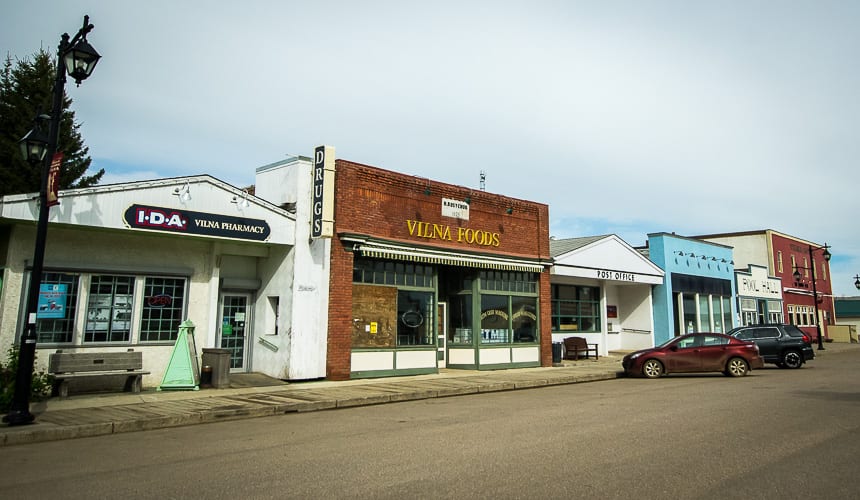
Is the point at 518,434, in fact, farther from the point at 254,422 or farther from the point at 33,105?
the point at 33,105

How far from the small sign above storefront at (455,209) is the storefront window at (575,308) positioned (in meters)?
8.93

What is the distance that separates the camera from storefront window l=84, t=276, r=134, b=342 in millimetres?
13711

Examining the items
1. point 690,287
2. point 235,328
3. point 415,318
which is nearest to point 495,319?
point 415,318

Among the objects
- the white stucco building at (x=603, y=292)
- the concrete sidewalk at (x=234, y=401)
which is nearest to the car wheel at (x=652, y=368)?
the concrete sidewalk at (x=234, y=401)

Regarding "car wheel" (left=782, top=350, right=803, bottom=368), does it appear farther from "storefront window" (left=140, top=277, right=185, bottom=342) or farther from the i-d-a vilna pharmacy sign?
"storefront window" (left=140, top=277, right=185, bottom=342)

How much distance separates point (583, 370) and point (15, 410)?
631 inches

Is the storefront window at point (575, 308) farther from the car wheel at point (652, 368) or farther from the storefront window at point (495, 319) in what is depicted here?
the car wheel at point (652, 368)

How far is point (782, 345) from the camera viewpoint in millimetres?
22250

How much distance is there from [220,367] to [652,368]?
1268 centimetres

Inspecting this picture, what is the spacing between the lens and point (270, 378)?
1575cm

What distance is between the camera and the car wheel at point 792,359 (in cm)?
2214

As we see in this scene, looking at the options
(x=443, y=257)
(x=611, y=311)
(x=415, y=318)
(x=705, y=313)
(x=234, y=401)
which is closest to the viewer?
(x=234, y=401)

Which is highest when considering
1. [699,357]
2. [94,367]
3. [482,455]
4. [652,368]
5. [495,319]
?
[495,319]

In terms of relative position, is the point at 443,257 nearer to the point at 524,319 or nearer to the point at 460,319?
the point at 460,319
